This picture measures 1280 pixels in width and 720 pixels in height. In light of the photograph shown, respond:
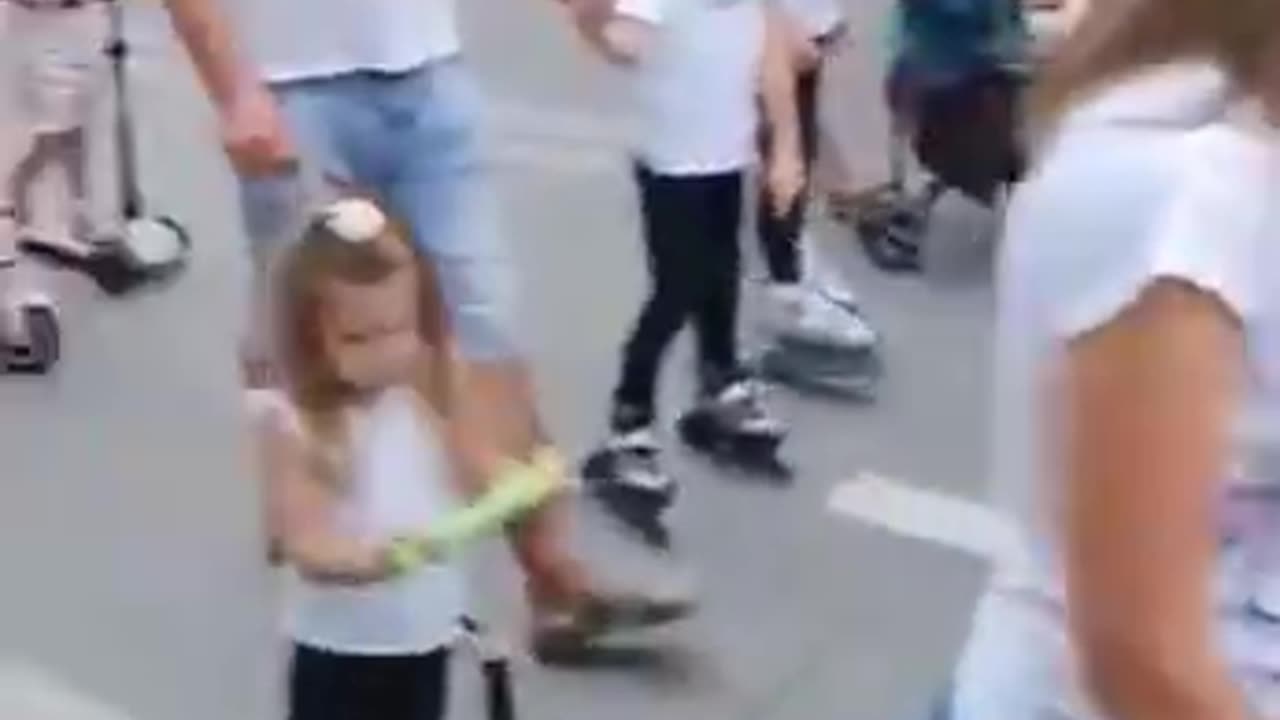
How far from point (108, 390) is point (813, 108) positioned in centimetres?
149

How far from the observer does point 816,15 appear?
18.5 ft

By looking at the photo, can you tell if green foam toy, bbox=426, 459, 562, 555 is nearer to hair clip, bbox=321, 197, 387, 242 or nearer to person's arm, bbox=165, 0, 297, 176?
hair clip, bbox=321, 197, 387, 242

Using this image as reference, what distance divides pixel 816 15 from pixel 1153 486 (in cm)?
406

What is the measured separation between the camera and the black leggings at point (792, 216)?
16.9 feet

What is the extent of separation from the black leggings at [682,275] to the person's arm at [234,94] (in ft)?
3.90

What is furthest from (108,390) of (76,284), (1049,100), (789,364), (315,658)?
(1049,100)

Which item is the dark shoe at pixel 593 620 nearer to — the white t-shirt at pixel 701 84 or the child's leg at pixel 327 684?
the white t-shirt at pixel 701 84

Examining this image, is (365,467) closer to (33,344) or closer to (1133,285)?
(1133,285)

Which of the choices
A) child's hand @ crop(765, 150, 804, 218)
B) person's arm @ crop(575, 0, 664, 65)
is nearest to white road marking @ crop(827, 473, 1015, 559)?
child's hand @ crop(765, 150, 804, 218)

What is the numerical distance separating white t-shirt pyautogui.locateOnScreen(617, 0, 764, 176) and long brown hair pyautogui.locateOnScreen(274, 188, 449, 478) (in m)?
1.28

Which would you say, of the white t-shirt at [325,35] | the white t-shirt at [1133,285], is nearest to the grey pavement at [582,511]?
the white t-shirt at [325,35]

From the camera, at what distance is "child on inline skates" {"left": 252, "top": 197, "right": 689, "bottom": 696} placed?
310 centimetres

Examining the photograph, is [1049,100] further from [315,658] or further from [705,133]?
[705,133]

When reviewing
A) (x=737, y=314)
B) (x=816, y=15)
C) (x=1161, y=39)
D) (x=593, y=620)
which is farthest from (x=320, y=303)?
(x=816, y=15)
